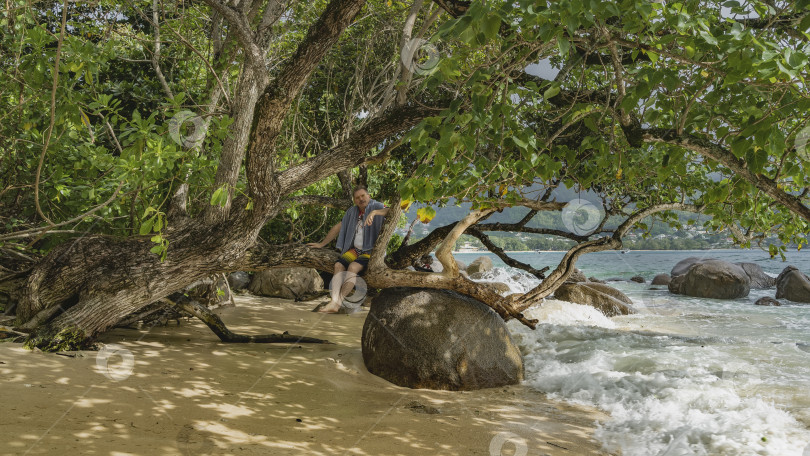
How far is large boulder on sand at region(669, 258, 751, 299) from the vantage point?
60.4 ft

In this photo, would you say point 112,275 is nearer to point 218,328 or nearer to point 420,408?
point 218,328

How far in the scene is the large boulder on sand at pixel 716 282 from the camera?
18406 mm

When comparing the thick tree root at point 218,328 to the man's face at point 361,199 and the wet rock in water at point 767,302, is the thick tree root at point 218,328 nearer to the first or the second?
the man's face at point 361,199

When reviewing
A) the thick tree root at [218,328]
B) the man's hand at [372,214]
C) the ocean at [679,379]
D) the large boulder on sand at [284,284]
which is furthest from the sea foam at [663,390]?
the large boulder on sand at [284,284]

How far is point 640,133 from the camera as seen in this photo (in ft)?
16.0

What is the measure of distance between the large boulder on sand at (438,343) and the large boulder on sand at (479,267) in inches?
651

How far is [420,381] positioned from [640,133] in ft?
10.9

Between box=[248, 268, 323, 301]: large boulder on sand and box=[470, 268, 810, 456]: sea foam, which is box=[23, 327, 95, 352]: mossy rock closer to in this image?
box=[470, 268, 810, 456]: sea foam

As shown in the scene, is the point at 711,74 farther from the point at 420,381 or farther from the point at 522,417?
the point at 420,381

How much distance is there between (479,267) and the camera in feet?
77.2

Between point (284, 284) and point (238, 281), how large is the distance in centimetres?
137

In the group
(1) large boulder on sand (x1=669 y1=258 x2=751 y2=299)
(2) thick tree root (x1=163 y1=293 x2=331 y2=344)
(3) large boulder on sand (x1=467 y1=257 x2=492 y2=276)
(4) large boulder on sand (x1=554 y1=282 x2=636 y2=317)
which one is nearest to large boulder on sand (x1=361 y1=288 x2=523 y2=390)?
(2) thick tree root (x1=163 y1=293 x2=331 y2=344)

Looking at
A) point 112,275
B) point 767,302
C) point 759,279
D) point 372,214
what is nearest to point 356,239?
point 372,214

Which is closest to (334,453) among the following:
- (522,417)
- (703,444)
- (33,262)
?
(522,417)
